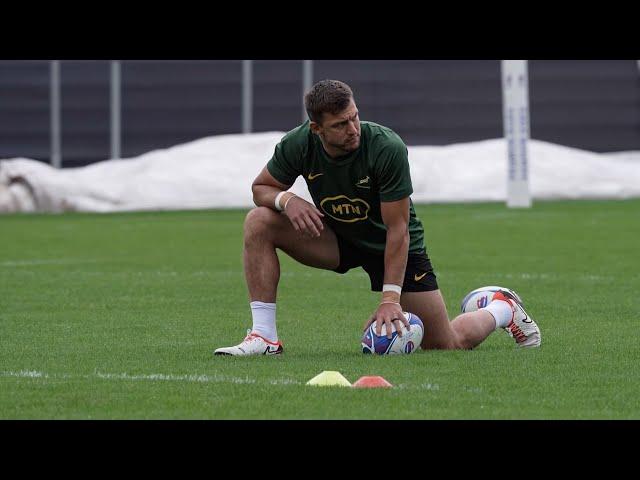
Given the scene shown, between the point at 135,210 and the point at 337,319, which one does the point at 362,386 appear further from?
the point at 135,210

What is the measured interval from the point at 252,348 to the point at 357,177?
115 centimetres

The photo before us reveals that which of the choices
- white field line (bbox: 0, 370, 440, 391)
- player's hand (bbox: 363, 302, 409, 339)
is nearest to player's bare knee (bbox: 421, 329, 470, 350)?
player's hand (bbox: 363, 302, 409, 339)

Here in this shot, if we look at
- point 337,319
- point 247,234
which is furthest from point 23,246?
point 247,234

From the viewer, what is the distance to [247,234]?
8.19 meters

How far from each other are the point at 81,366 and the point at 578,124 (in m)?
28.9

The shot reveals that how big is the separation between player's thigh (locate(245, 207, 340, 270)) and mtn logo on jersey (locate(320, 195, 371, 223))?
0.17 metres

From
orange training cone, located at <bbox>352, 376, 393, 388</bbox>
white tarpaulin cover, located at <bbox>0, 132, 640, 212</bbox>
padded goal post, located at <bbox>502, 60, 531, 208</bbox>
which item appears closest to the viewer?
orange training cone, located at <bbox>352, 376, 393, 388</bbox>

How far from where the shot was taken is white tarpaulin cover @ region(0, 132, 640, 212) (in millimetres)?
29812

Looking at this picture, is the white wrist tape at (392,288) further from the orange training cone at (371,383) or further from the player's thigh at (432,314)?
the orange training cone at (371,383)

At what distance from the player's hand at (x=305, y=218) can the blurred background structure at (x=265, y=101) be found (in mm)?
27298

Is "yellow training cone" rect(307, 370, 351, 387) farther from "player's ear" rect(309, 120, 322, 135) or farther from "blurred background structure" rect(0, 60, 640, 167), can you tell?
"blurred background structure" rect(0, 60, 640, 167)

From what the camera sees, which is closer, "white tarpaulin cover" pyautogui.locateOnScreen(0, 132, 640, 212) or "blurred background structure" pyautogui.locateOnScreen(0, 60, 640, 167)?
"white tarpaulin cover" pyautogui.locateOnScreen(0, 132, 640, 212)

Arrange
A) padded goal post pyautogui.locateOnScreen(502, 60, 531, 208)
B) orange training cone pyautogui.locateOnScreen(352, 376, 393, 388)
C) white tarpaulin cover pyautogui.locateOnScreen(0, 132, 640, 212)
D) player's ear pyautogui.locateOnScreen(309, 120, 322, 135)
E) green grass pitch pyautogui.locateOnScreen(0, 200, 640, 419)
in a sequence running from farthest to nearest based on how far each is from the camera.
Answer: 1. white tarpaulin cover pyautogui.locateOnScreen(0, 132, 640, 212)
2. padded goal post pyautogui.locateOnScreen(502, 60, 531, 208)
3. player's ear pyautogui.locateOnScreen(309, 120, 322, 135)
4. orange training cone pyautogui.locateOnScreen(352, 376, 393, 388)
5. green grass pitch pyautogui.locateOnScreen(0, 200, 640, 419)
